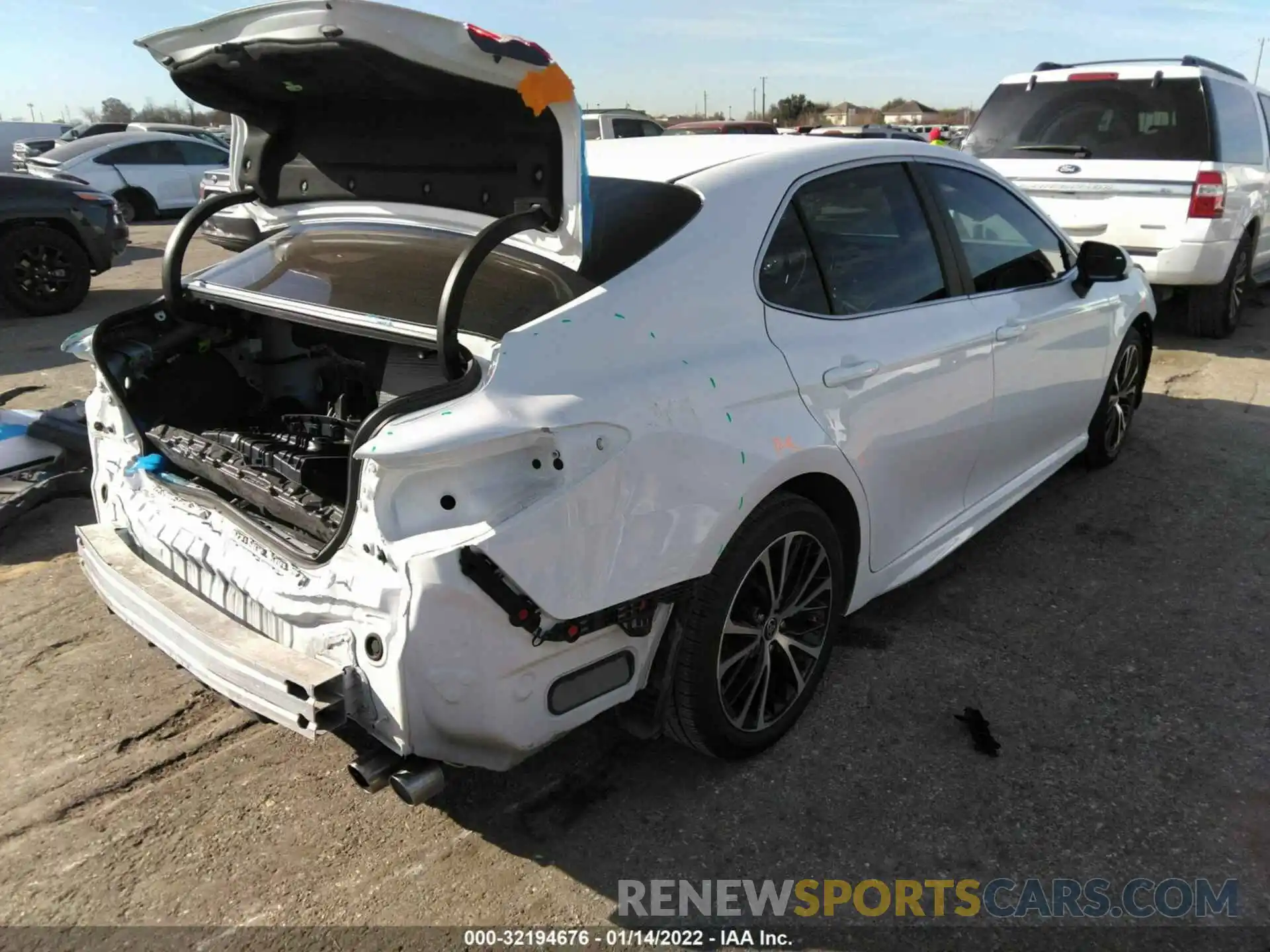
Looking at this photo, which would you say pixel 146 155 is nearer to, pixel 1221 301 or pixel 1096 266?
pixel 1221 301

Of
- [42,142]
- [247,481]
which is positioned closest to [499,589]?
[247,481]

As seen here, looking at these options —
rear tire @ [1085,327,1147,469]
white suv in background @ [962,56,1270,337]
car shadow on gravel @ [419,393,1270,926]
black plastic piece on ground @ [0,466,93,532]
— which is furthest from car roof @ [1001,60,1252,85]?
black plastic piece on ground @ [0,466,93,532]

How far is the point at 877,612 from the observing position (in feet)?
12.4

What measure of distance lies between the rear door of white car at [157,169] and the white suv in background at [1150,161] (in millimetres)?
15241

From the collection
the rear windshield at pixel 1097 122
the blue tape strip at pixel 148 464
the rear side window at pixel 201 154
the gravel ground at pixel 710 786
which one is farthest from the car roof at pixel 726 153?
the rear side window at pixel 201 154

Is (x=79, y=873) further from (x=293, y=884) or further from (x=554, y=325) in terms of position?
(x=554, y=325)

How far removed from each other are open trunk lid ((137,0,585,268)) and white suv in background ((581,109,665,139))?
46.2 ft

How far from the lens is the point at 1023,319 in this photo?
3.74 meters

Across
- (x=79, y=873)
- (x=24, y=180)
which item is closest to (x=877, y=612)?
(x=79, y=873)

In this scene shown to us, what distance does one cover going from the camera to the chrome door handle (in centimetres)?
278

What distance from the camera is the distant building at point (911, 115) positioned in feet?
183

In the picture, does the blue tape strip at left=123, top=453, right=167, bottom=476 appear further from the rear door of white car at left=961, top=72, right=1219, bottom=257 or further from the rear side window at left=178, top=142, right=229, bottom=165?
the rear side window at left=178, top=142, right=229, bottom=165

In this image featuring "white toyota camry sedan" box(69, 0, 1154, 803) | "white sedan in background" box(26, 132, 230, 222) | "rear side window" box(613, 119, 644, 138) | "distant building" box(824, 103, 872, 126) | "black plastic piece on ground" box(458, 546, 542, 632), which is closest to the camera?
"black plastic piece on ground" box(458, 546, 542, 632)

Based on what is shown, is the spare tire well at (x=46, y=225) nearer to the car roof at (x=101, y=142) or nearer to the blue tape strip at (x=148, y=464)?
the blue tape strip at (x=148, y=464)
